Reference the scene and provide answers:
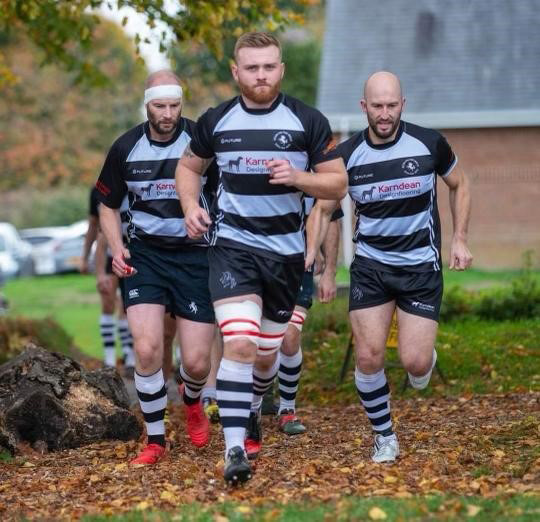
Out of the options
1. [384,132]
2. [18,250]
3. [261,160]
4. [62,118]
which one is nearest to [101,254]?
[384,132]

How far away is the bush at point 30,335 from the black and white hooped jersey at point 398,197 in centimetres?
818

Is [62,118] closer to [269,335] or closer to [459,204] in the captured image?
[459,204]

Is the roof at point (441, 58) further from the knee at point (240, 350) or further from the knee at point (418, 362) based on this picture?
the knee at point (240, 350)

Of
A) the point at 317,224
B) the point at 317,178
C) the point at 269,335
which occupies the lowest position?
the point at 269,335

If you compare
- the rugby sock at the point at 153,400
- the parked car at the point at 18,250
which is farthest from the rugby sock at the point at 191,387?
the parked car at the point at 18,250

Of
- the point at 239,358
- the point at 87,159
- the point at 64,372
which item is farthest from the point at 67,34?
the point at 87,159

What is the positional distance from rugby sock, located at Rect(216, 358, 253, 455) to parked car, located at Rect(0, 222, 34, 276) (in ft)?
112

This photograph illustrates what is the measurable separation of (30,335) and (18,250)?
2552 cm

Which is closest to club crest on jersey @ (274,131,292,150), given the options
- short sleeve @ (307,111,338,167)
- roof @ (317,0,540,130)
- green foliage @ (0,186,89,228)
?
short sleeve @ (307,111,338,167)

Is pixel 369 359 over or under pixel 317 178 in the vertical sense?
under

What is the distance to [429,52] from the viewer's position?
28.3 metres

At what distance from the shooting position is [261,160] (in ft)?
22.9

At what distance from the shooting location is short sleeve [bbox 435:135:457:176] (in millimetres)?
7840

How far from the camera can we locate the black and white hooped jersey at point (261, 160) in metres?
7.01
